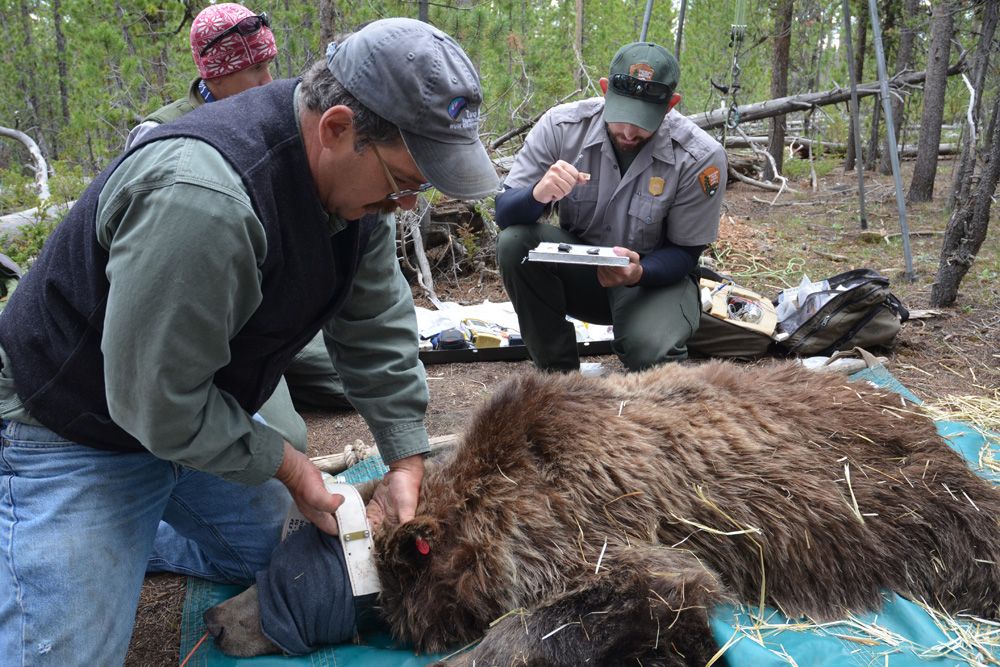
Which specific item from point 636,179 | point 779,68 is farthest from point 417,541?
point 779,68

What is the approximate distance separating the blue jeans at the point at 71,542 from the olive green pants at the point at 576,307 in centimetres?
245

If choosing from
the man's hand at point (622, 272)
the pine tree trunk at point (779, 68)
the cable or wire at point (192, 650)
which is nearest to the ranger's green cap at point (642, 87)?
the man's hand at point (622, 272)

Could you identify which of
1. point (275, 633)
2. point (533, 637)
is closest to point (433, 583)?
point (533, 637)

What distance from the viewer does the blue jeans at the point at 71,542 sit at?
206 cm

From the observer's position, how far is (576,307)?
481 centimetres

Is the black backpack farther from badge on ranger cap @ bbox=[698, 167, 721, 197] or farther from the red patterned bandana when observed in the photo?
the red patterned bandana

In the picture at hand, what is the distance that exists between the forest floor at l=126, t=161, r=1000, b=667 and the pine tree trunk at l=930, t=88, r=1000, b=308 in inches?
7.6

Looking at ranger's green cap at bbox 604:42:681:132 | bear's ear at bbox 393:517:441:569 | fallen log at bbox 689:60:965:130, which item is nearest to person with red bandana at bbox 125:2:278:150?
ranger's green cap at bbox 604:42:681:132

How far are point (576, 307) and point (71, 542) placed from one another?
10.6 feet

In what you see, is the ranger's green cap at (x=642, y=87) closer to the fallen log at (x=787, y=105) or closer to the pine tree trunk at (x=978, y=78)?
the pine tree trunk at (x=978, y=78)

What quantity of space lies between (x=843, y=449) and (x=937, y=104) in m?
8.52

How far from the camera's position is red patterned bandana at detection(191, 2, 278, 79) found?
13.4ft

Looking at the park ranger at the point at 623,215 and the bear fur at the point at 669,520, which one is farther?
the park ranger at the point at 623,215

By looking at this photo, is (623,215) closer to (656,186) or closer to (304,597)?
(656,186)
